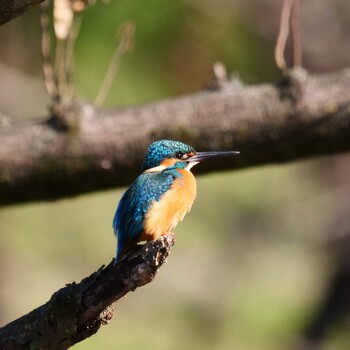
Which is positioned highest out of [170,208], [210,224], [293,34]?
[210,224]

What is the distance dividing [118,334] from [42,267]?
0.95 m

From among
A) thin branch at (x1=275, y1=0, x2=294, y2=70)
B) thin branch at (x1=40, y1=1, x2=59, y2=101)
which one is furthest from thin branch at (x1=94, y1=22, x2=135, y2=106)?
thin branch at (x1=275, y1=0, x2=294, y2=70)

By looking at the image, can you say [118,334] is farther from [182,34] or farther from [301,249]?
[182,34]

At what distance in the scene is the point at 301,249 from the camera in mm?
9352

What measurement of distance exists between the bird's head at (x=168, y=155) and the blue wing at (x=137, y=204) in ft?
0.52

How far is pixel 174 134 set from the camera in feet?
13.4

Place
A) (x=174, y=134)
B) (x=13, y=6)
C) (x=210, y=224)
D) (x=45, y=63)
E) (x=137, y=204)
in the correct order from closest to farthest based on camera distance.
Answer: (x=13, y=6) < (x=137, y=204) < (x=174, y=134) < (x=45, y=63) < (x=210, y=224)

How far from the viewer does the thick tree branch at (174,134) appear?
159 inches

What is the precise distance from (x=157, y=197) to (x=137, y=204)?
81mm

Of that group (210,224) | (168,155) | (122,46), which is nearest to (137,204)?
(168,155)

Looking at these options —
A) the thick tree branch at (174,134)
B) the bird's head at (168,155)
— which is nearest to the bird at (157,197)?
the bird's head at (168,155)

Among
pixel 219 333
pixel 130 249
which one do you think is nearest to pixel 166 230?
pixel 130 249

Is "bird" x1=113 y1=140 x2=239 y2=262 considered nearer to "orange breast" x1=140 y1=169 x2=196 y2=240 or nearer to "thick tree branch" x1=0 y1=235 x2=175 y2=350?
"orange breast" x1=140 y1=169 x2=196 y2=240

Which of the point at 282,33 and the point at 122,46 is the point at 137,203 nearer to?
the point at 282,33
